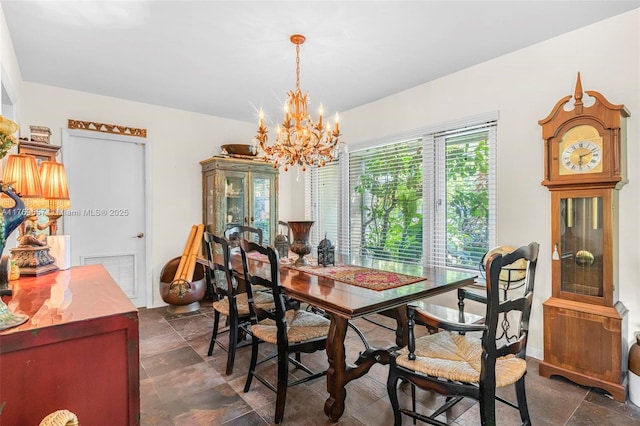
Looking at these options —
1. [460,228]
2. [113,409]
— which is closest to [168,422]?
[113,409]

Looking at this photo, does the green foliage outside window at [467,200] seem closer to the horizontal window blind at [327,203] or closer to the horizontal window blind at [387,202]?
the horizontal window blind at [387,202]

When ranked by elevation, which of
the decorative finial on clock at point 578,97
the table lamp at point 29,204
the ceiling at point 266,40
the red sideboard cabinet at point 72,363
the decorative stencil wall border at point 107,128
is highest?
the ceiling at point 266,40

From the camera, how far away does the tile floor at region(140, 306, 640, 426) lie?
6.29ft

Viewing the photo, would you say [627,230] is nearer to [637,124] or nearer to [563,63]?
[637,124]

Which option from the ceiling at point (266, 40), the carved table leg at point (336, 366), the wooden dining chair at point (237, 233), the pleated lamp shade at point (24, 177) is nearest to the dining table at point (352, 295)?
the carved table leg at point (336, 366)

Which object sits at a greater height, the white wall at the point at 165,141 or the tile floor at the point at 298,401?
the white wall at the point at 165,141

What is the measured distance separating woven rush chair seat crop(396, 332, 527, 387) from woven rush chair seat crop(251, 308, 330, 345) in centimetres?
55

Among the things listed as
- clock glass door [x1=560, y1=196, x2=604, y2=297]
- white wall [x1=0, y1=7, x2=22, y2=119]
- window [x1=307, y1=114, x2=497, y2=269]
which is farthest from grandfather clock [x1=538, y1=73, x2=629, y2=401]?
white wall [x1=0, y1=7, x2=22, y2=119]

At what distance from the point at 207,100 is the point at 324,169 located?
1.85 metres

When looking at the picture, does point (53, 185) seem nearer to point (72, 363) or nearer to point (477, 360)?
point (72, 363)

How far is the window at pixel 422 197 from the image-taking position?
10.2 ft

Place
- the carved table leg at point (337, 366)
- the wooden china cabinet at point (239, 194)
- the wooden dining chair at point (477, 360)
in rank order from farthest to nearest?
the wooden china cabinet at point (239, 194), the carved table leg at point (337, 366), the wooden dining chair at point (477, 360)

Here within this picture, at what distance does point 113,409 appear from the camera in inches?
42.5

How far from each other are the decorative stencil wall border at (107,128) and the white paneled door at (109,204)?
0.05 meters
